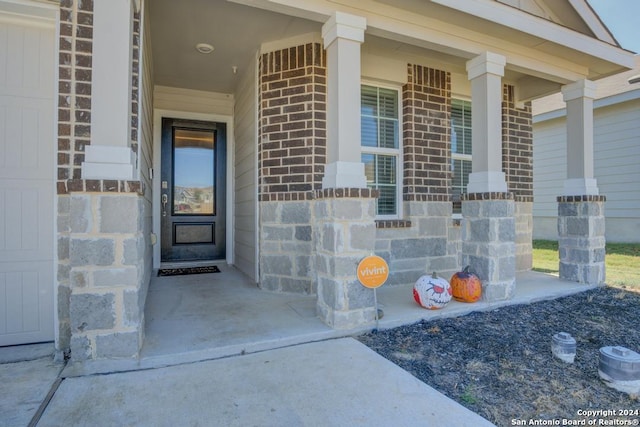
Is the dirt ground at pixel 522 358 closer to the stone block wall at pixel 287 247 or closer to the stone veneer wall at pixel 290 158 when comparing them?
the stone block wall at pixel 287 247

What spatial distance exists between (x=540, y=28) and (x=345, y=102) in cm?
233

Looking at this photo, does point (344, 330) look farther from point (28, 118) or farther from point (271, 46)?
point (271, 46)

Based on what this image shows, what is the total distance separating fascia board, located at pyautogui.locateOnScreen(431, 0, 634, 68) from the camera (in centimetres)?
316

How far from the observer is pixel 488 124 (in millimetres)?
3516

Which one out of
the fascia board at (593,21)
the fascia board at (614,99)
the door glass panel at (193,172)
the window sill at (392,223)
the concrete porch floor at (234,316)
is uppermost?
the fascia board at (614,99)

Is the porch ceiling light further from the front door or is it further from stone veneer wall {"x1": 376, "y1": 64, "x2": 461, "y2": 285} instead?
stone veneer wall {"x1": 376, "y1": 64, "x2": 461, "y2": 285}

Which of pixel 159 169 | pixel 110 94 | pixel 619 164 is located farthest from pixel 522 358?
pixel 619 164

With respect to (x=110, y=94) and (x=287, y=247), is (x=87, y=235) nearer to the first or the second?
(x=110, y=94)

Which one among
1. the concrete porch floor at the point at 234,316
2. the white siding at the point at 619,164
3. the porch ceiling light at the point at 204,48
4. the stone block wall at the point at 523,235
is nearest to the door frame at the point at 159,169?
the concrete porch floor at the point at 234,316

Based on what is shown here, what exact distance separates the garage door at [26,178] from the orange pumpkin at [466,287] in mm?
3318

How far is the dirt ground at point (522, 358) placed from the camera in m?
1.82

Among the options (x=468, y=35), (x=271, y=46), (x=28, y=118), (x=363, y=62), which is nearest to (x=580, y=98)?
(x=468, y=35)

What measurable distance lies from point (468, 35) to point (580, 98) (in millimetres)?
1931

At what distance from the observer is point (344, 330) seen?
271 cm
